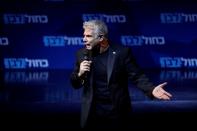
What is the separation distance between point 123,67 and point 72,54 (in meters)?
7.64

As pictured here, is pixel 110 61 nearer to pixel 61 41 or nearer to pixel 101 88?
pixel 101 88

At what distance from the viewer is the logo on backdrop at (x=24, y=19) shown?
10.8 metres

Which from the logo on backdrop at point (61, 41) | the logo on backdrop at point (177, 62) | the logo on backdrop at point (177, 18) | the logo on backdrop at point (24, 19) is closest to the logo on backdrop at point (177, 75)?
the logo on backdrop at point (177, 62)

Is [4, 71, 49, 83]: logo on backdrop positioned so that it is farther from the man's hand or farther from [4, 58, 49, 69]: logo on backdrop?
the man's hand

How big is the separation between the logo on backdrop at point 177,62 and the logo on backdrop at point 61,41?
6.37 ft

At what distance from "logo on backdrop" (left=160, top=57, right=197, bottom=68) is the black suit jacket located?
7.64 metres

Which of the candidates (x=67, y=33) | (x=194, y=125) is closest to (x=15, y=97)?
(x=194, y=125)

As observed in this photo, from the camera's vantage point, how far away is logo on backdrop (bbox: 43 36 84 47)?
1094cm

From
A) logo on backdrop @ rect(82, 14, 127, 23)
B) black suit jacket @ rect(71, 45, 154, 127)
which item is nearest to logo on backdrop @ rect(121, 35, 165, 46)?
logo on backdrop @ rect(82, 14, 127, 23)

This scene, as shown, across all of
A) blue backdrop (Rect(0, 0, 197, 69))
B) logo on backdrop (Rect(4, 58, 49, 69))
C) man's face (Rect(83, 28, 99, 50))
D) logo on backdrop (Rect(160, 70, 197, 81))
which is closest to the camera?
man's face (Rect(83, 28, 99, 50))

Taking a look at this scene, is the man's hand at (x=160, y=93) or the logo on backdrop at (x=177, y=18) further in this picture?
the logo on backdrop at (x=177, y=18)

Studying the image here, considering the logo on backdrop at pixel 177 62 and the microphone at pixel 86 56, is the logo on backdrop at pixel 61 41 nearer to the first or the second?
the logo on backdrop at pixel 177 62

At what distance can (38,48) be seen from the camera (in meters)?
10.9

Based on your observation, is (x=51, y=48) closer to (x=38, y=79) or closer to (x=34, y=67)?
(x=34, y=67)
